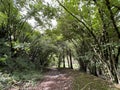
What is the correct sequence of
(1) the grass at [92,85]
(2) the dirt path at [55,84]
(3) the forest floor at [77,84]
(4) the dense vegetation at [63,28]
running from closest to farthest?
(1) the grass at [92,85]
(3) the forest floor at [77,84]
(4) the dense vegetation at [63,28]
(2) the dirt path at [55,84]

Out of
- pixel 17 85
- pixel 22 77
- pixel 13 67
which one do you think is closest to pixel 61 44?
pixel 13 67

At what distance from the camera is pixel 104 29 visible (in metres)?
8.48

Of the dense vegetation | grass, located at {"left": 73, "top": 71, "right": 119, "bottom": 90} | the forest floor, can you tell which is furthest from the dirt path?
the dense vegetation

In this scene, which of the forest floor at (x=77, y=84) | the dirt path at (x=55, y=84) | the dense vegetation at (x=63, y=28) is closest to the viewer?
the forest floor at (x=77, y=84)

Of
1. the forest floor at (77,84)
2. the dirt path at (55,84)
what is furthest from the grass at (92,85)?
the dirt path at (55,84)

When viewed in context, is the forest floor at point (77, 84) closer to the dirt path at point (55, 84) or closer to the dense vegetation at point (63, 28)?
the dirt path at point (55, 84)

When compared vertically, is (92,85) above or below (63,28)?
below

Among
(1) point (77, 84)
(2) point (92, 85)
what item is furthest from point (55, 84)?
(2) point (92, 85)

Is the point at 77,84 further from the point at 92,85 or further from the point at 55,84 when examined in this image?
the point at 55,84

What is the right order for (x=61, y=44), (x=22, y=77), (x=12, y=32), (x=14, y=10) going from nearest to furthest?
(x=22, y=77)
(x=14, y=10)
(x=12, y=32)
(x=61, y=44)

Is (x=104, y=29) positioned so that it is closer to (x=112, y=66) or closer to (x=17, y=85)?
(x=112, y=66)

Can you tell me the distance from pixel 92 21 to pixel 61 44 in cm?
1477

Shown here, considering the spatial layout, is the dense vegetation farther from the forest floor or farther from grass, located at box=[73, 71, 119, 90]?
the forest floor

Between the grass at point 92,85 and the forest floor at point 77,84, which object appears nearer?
the grass at point 92,85
